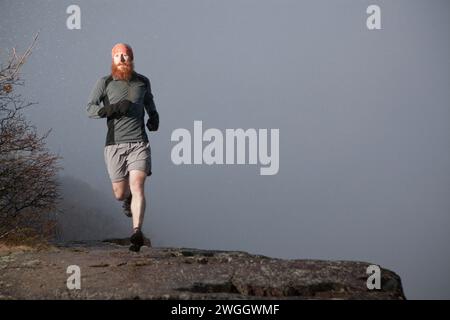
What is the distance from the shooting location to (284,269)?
5879 millimetres

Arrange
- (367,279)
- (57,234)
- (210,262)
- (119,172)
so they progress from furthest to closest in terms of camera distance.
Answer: (57,234)
(119,172)
(210,262)
(367,279)

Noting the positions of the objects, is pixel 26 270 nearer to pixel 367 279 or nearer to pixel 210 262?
pixel 210 262

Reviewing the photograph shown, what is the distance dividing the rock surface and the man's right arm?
73.6 inches

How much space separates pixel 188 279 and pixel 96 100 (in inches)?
113

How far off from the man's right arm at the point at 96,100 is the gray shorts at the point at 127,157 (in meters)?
0.48

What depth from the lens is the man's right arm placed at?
6910 millimetres

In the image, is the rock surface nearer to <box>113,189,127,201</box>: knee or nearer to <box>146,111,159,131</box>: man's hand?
<box>113,189,127,201</box>: knee

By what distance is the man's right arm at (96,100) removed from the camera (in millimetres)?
6910

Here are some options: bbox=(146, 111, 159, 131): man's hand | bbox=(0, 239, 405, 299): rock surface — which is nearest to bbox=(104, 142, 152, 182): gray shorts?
bbox=(146, 111, 159, 131): man's hand

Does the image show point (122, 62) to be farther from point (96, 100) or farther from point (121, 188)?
point (121, 188)

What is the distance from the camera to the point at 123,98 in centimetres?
687

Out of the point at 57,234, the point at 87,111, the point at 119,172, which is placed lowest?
the point at 57,234
